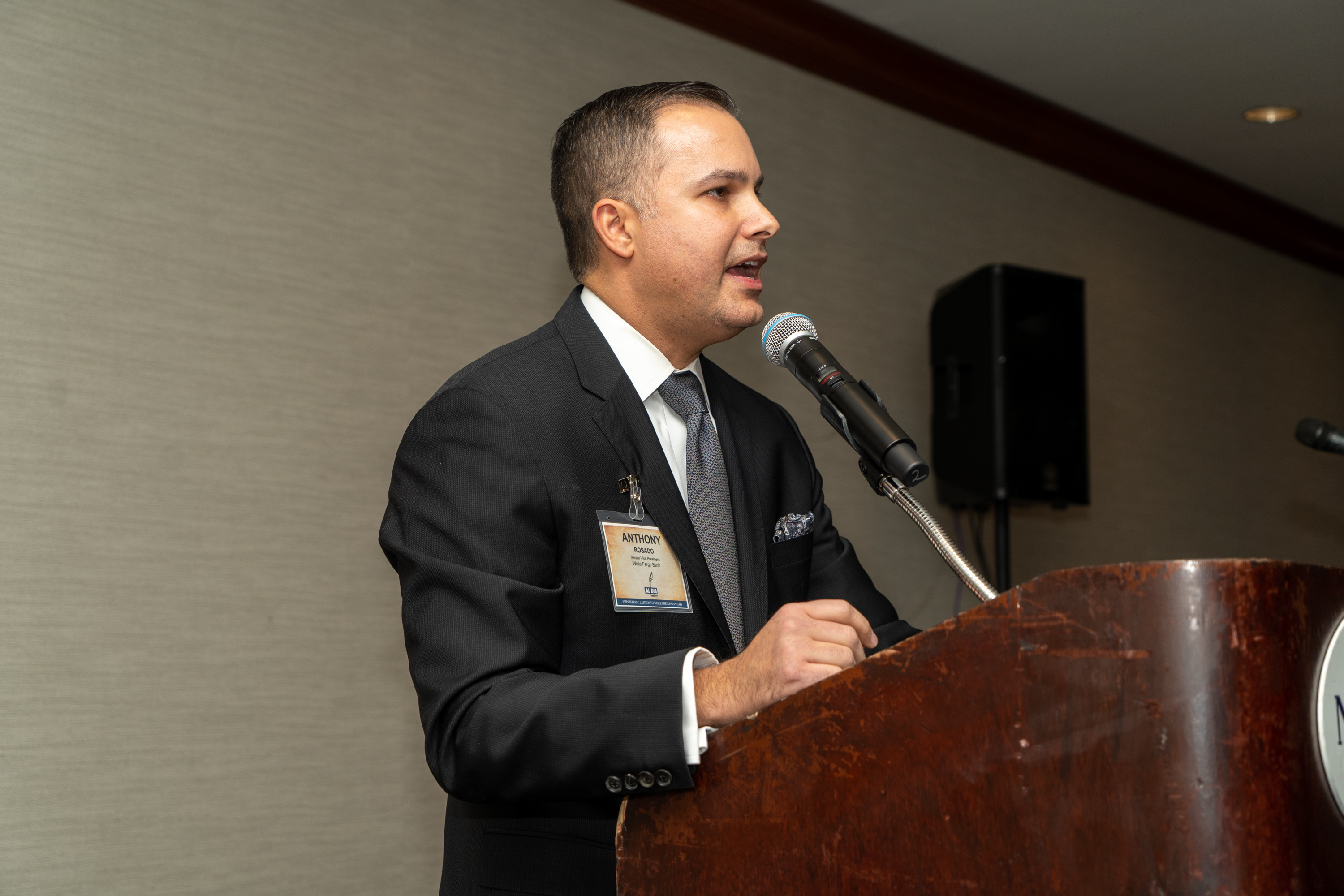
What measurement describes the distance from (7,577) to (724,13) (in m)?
2.30

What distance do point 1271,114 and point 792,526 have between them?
355cm

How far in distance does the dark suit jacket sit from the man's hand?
0.12 feet

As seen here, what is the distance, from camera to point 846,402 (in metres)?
1.14

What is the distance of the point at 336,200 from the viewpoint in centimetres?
247

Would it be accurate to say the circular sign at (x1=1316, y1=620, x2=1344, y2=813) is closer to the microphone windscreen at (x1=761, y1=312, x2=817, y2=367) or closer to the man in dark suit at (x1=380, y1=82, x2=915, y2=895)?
the man in dark suit at (x1=380, y1=82, x2=915, y2=895)

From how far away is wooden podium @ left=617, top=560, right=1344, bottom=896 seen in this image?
0.66 metres

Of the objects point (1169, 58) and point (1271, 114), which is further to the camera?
point (1271, 114)

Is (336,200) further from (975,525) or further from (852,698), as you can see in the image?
(975,525)

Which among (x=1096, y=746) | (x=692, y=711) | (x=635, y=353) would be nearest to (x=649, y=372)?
(x=635, y=353)

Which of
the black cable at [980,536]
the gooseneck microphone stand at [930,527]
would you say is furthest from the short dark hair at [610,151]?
the black cable at [980,536]

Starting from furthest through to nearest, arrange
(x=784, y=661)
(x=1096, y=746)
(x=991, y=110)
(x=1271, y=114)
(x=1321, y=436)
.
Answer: (x=1271, y=114) < (x=991, y=110) < (x=1321, y=436) < (x=784, y=661) < (x=1096, y=746)

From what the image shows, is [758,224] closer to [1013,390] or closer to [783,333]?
[783,333]

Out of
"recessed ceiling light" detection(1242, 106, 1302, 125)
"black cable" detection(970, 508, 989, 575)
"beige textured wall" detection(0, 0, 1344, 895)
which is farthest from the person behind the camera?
"recessed ceiling light" detection(1242, 106, 1302, 125)

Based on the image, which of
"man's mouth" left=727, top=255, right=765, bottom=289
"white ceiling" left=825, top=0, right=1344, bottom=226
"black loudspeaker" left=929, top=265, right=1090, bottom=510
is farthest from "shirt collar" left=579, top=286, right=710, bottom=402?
"white ceiling" left=825, top=0, right=1344, bottom=226
